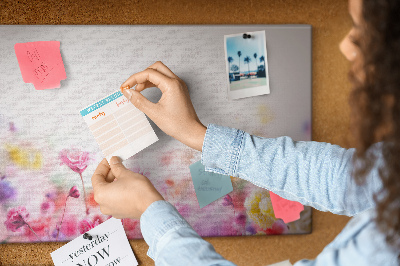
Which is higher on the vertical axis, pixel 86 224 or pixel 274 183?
pixel 274 183

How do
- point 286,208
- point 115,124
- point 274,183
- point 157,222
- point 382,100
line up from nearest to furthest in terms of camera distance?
point 382,100
point 157,222
point 274,183
point 115,124
point 286,208

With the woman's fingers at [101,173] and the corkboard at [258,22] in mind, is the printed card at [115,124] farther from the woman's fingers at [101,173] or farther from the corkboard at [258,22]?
the corkboard at [258,22]

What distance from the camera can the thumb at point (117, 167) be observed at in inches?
24.3

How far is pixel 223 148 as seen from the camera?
1.87ft

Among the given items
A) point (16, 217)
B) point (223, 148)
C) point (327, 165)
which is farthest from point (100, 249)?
point (327, 165)

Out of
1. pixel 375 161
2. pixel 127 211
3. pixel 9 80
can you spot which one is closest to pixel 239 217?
pixel 127 211

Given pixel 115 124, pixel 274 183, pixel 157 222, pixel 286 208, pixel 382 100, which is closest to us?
pixel 382 100

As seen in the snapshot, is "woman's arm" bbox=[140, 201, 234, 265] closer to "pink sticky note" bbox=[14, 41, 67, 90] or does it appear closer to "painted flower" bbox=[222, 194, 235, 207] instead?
"painted flower" bbox=[222, 194, 235, 207]

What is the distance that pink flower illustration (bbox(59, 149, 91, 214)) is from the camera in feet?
2.38

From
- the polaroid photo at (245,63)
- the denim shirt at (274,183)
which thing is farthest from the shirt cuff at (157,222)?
the polaroid photo at (245,63)

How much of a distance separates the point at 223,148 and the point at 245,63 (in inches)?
9.9

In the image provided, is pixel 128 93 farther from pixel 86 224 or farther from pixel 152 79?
pixel 86 224

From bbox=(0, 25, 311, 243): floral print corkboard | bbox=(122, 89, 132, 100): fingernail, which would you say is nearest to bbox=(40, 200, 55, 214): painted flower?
bbox=(0, 25, 311, 243): floral print corkboard

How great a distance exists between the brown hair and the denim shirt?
0.03 m
